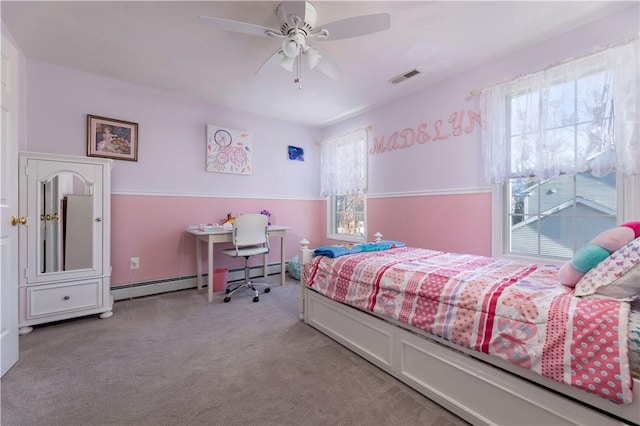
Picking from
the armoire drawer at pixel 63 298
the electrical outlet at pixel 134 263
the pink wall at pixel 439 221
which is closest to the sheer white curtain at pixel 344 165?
the pink wall at pixel 439 221

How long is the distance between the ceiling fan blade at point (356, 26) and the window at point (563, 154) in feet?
4.94

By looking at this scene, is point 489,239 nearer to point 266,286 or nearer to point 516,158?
point 516,158

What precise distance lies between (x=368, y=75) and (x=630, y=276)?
2.60 m

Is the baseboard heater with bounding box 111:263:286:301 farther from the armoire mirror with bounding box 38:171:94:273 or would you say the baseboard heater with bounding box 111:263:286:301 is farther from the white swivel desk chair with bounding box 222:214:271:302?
the armoire mirror with bounding box 38:171:94:273

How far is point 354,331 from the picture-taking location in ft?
6.26

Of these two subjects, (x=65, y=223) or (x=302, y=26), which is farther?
(x=65, y=223)

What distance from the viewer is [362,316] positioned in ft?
6.03

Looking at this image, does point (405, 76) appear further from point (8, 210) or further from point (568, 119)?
point (8, 210)

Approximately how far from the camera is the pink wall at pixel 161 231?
3.05 meters

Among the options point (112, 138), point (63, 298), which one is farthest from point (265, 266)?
point (112, 138)

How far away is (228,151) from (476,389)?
3.63 metres

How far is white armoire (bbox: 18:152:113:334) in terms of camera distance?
7.20 ft

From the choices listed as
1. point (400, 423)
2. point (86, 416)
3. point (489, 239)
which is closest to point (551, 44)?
point (489, 239)

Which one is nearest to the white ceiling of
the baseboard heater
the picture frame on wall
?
the picture frame on wall
